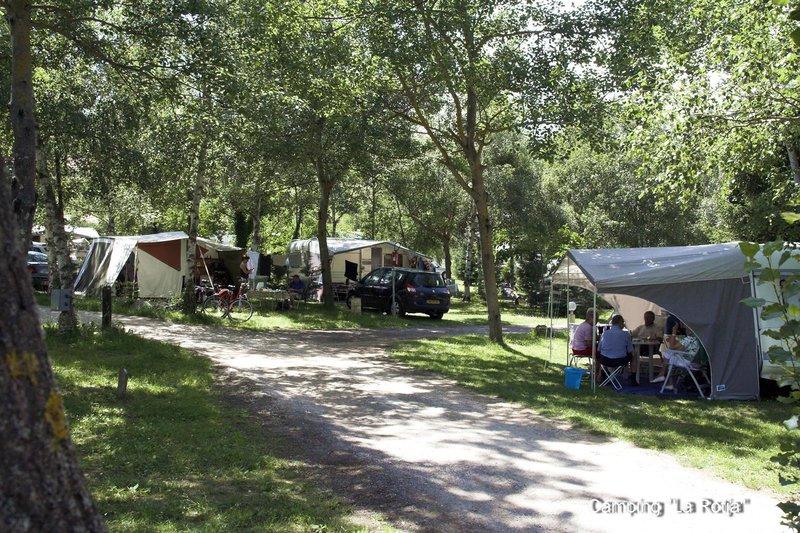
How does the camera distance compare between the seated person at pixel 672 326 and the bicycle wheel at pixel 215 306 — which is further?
the bicycle wheel at pixel 215 306

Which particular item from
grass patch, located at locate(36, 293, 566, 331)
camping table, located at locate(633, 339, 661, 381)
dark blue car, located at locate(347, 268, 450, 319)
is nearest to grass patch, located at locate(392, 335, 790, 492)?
camping table, located at locate(633, 339, 661, 381)

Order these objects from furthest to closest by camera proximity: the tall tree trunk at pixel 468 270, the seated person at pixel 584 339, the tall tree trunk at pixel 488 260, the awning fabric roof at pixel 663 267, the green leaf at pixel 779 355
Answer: the tall tree trunk at pixel 468 270 < the tall tree trunk at pixel 488 260 < the seated person at pixel 584 339 < the awning fabric roof at pixel 663 267 < the green leaf at pixel 779 355

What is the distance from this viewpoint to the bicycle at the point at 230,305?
55.2 ft

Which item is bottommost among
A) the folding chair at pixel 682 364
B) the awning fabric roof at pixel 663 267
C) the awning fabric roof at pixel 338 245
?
the folding chair at pixel 682 364

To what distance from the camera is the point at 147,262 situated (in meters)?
19.9

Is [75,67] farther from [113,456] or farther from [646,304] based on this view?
[646,304]

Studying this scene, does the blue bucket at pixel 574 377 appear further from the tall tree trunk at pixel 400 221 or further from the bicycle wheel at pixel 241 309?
the tall tree trunk at pixel 400 221

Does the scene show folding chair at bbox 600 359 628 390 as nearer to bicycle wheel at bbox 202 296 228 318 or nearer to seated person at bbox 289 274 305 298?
bicycle wheel at bbox 202 296 228 318

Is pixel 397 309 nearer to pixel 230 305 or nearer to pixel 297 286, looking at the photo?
pixel 297 286

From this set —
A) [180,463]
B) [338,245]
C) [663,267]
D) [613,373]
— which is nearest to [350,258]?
[338,245]

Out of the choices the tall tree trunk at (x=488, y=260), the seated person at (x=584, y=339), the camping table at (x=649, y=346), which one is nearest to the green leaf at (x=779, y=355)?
the seated person at (x=584, y=339)

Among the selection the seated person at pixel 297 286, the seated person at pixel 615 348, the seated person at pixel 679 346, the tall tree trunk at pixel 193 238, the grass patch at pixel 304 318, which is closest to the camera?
the seated person at pixel 679 346

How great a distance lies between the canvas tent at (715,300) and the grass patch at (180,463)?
545cm

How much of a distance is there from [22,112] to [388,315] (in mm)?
13559
